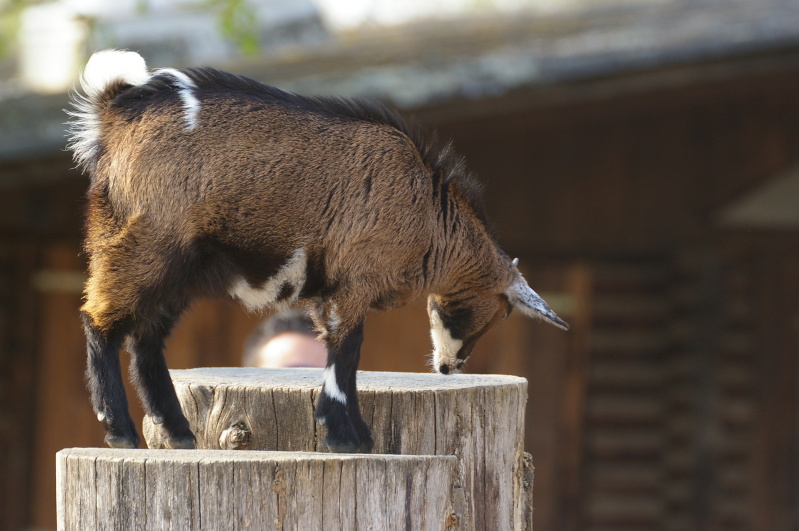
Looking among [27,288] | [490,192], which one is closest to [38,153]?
[27,288]

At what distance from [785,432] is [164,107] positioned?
18.9 feet

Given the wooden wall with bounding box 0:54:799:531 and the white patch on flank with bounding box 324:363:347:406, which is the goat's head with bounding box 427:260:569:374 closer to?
the white patch on flank with bounding box 324:363:347:406

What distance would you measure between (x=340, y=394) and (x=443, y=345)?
2.00 feet

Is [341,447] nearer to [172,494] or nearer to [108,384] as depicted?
[172,494]

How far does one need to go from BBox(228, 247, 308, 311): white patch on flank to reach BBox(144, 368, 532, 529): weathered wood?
277mm

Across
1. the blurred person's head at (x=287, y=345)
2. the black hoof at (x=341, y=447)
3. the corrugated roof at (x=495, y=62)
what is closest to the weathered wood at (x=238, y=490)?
the black hoof at (x=341, y=447)

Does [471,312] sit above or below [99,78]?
below

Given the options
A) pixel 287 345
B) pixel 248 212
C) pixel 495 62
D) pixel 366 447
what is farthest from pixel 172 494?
pixel 495 62

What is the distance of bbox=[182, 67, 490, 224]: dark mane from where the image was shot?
8.77ft

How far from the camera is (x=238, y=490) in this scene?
230 centimetres

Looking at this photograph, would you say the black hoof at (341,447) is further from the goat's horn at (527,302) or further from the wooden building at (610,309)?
the wooden building at (610,309)

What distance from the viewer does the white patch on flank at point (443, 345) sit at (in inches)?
122

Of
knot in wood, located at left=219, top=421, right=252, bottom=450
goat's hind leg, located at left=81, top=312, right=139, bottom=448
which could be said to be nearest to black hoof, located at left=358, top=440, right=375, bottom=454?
knot in wood, located at left=219, top=421, right=252, bottom=450

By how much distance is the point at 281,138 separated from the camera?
8.48 ft
